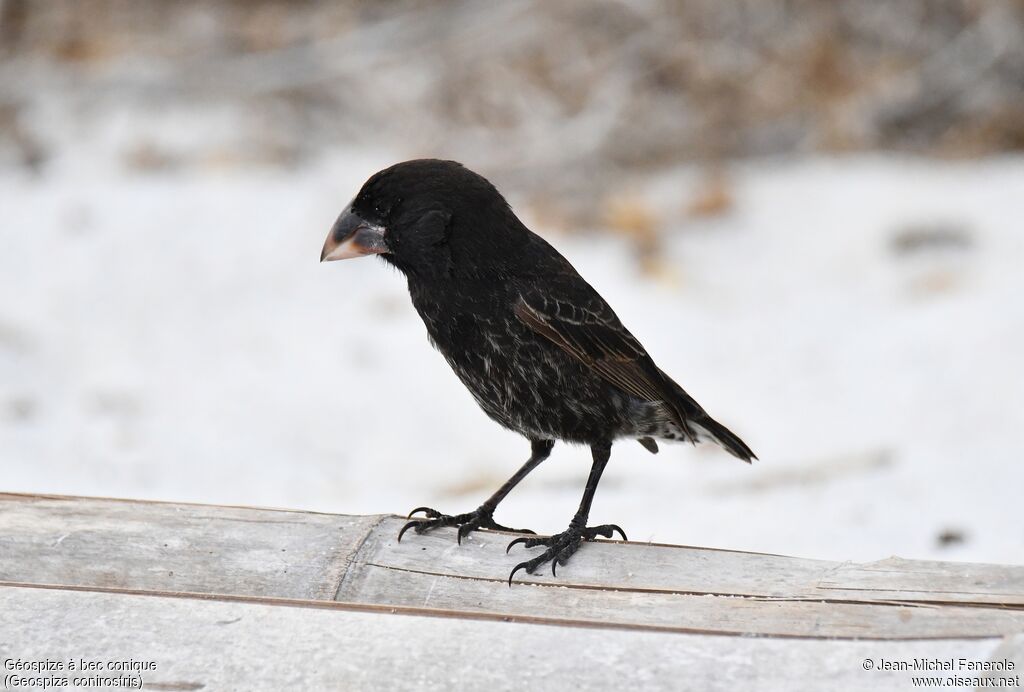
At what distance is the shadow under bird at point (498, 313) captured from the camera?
3766 mm

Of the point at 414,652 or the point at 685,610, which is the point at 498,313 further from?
the point at 414,652

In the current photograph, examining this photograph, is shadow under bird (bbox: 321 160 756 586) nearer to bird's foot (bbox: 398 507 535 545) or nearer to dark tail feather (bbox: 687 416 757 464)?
bird's foot (bbox: 398 507 535 545)

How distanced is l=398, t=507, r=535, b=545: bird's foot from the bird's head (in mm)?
705

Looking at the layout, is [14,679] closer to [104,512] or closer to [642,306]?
[104,512]

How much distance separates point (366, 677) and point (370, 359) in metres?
4.75

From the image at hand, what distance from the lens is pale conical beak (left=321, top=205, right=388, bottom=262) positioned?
387 centimetres

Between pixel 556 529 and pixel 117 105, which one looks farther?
pixel 117 105

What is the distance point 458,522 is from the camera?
3.89 metres

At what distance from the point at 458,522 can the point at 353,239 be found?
89 centimetres

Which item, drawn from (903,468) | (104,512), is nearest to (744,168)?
(903,468)

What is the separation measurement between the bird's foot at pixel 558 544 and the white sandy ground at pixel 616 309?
146 centimetres

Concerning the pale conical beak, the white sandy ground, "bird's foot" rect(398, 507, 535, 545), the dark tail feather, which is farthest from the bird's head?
the white sandy ground

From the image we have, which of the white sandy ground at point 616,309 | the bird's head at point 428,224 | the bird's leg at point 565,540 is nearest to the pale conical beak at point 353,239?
the bird's head at point 428,224

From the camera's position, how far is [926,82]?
9453mm
